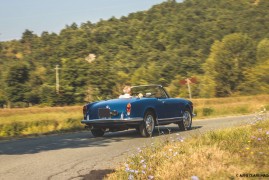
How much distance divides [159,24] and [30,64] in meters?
35.0

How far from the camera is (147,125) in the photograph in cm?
1205

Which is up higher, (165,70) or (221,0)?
(221,0)

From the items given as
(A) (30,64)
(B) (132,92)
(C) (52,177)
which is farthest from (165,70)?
(C) (52,177)

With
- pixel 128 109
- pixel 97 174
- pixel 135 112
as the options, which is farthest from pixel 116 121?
pixel 97 174

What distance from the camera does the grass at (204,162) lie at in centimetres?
521

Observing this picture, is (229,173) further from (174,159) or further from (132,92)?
(132,92)

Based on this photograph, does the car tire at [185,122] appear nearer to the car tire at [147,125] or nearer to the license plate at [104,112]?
the car tire at [147,125]

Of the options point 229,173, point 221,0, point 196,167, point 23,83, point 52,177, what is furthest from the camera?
point 221,0

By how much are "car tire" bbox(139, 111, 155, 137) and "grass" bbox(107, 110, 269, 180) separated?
447cm

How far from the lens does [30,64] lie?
90.1 m

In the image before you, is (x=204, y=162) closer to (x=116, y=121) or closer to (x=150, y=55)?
(x=116, y=121)

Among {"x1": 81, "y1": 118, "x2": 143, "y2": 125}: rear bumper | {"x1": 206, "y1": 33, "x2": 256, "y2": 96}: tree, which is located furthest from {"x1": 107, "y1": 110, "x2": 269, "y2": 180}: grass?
{"x1": 206, "y1": 33, "x2": 256, "y2": 96}: tree

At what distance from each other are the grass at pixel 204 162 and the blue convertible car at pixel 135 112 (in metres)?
4.18

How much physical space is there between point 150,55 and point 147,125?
8777 cm
